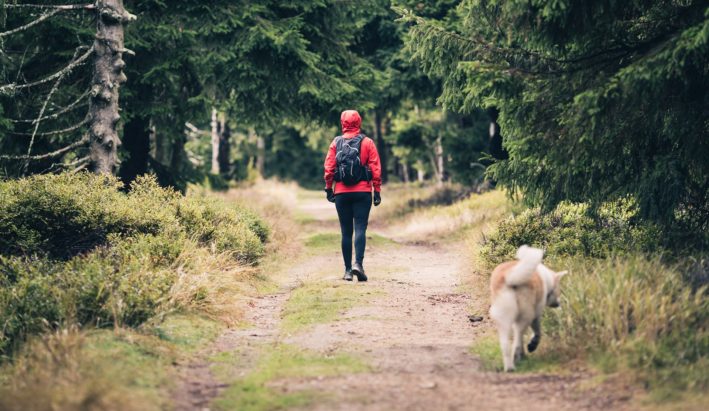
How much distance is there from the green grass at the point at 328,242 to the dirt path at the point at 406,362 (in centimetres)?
538

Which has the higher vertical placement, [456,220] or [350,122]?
[350,122]

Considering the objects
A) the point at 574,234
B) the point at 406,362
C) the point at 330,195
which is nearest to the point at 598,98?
the point at 406,362

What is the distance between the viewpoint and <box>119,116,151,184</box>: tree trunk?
1831cm

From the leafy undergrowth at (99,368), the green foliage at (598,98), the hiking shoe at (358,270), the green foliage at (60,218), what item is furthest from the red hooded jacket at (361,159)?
the leafy undergrowth at (99,368)

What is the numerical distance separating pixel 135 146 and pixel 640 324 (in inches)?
573

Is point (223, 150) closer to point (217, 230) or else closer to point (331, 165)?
point (217, 230)

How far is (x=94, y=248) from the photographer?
9.62m

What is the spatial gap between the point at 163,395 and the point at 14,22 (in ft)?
42.1

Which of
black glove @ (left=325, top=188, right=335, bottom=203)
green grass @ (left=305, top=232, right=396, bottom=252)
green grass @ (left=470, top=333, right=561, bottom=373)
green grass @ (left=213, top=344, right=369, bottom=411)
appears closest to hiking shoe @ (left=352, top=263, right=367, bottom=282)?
black glove @ (left=325, top=188, right=335, bottom=203)

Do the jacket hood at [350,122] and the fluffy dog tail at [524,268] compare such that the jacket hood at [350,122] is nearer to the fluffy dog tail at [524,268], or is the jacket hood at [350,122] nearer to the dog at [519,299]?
the dog at [519,299]

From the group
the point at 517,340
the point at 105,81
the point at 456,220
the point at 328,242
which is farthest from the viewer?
the point at 456,220

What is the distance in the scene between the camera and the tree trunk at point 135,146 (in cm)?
1831

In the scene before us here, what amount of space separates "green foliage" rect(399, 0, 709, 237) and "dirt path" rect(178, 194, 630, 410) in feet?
7.07

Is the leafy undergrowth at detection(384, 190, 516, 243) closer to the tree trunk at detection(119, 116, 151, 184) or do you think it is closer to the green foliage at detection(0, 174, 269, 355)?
the tree trunk at detection(119, 116, 151, 184)
